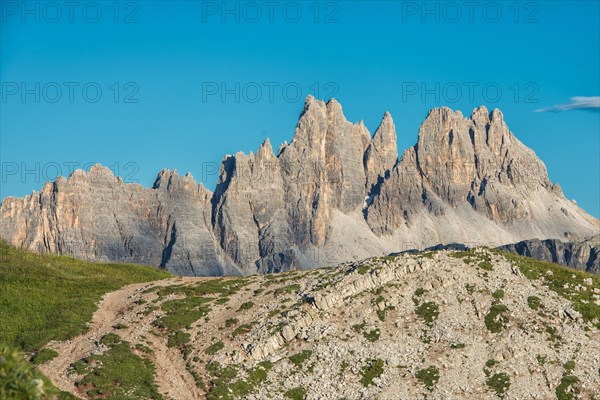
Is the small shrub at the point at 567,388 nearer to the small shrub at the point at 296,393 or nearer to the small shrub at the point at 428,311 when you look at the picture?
the small shrub at the point at 428,311

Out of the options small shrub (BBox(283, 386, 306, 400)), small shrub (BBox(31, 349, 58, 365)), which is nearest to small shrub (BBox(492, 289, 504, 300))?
small shrub (BBox(283, 386, 306, 400))

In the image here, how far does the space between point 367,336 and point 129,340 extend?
17211 mm

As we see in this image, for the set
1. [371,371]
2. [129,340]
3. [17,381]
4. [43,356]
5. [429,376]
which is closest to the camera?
[17,381]

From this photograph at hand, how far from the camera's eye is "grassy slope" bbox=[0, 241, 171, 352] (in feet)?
215

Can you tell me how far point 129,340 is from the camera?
63.9 metres

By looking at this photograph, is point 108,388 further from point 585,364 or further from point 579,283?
point 579,283

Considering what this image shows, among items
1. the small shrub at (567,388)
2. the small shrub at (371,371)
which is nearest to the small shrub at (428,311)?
the small shrub at (371,371)

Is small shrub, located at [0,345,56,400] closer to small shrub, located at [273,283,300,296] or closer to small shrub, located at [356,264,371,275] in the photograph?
small shrub, located at [273,283,300,296]

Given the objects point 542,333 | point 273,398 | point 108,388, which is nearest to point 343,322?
point 273,398

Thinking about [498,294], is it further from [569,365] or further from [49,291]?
[49,291]

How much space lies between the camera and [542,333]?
61938 mm

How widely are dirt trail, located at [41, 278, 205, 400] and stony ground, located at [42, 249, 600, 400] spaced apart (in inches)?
5.8

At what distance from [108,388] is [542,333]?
29.9m

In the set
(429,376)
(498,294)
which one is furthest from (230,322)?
(498,294)
